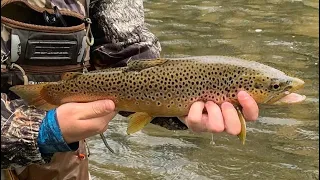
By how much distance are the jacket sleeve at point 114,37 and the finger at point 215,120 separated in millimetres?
705

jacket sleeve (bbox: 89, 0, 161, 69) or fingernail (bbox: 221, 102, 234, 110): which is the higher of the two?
jacket sleeve (bbox: 89, 0, 161, 69)

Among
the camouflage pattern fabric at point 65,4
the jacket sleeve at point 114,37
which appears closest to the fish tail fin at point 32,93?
the camouflage pattern fabric at point 65,4

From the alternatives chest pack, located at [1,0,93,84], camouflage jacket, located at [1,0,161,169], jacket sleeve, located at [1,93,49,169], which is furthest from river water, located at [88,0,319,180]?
jacket sleeve, located at [1,93,49,169]

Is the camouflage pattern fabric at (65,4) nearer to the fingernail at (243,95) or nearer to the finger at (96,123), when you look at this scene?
the finger at (96,123)

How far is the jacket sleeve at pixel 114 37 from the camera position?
9.93 feet

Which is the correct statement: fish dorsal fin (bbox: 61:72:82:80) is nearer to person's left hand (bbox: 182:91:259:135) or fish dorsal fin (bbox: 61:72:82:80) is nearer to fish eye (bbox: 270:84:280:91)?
person's left hand (bbox: 182:91:259:135)

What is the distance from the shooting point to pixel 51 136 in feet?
8.29

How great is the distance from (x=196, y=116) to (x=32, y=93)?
2.05 ft

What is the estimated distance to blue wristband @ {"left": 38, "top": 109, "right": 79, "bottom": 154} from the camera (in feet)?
8.25

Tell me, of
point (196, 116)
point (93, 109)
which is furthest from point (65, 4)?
point (196, 116)

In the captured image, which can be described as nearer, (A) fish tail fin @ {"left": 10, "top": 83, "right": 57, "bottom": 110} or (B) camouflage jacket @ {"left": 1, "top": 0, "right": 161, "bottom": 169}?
(A) fish tail fin @ {"left": 10, "top": 83, "right": 57, "bottom": 110}

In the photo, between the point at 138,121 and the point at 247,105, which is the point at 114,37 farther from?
the point at 247,105

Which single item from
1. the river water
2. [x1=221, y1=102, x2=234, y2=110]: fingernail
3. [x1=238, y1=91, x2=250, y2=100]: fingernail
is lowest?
the river water

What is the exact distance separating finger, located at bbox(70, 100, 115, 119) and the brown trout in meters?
0.06
